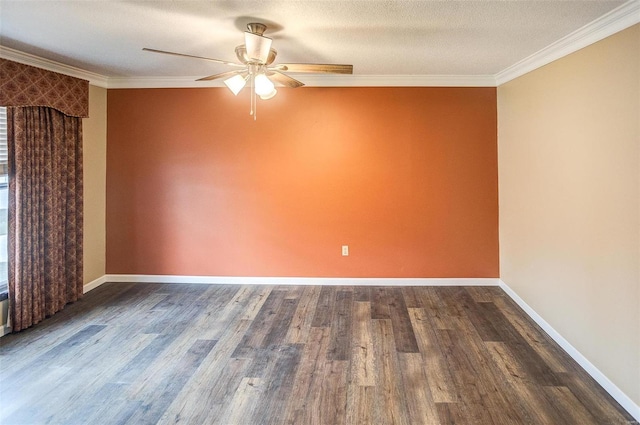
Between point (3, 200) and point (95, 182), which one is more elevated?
point (95, 182)

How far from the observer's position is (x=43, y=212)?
11.6 ft

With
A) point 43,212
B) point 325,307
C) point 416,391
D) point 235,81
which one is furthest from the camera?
point 325,307

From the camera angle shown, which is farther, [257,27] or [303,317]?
[303,317]

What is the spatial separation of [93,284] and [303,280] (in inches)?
95.2

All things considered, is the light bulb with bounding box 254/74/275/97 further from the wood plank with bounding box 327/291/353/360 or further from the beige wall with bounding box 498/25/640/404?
the beige wall with bounding box 498/25/640/404

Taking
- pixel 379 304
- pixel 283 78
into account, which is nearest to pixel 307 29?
pixel 283 78

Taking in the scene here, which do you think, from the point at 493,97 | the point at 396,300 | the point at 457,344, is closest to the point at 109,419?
the point at 457,344

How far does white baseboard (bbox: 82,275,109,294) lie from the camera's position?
4.27m

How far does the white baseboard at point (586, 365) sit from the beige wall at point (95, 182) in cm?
465

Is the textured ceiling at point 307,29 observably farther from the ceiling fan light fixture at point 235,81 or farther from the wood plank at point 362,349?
the wood plank at point 362,349

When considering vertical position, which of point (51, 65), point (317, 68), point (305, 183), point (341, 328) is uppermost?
point (51, 65)

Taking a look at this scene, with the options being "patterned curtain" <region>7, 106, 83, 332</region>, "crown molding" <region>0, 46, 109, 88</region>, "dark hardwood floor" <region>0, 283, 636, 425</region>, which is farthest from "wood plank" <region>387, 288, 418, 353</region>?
"crown molding" <region>0, 46, 109, 88</region>

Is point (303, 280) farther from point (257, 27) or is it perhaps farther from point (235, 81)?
point (257, 27)

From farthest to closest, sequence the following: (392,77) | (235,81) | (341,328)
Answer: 1. (392,77)
2. (341,328)
3. (235,81)
